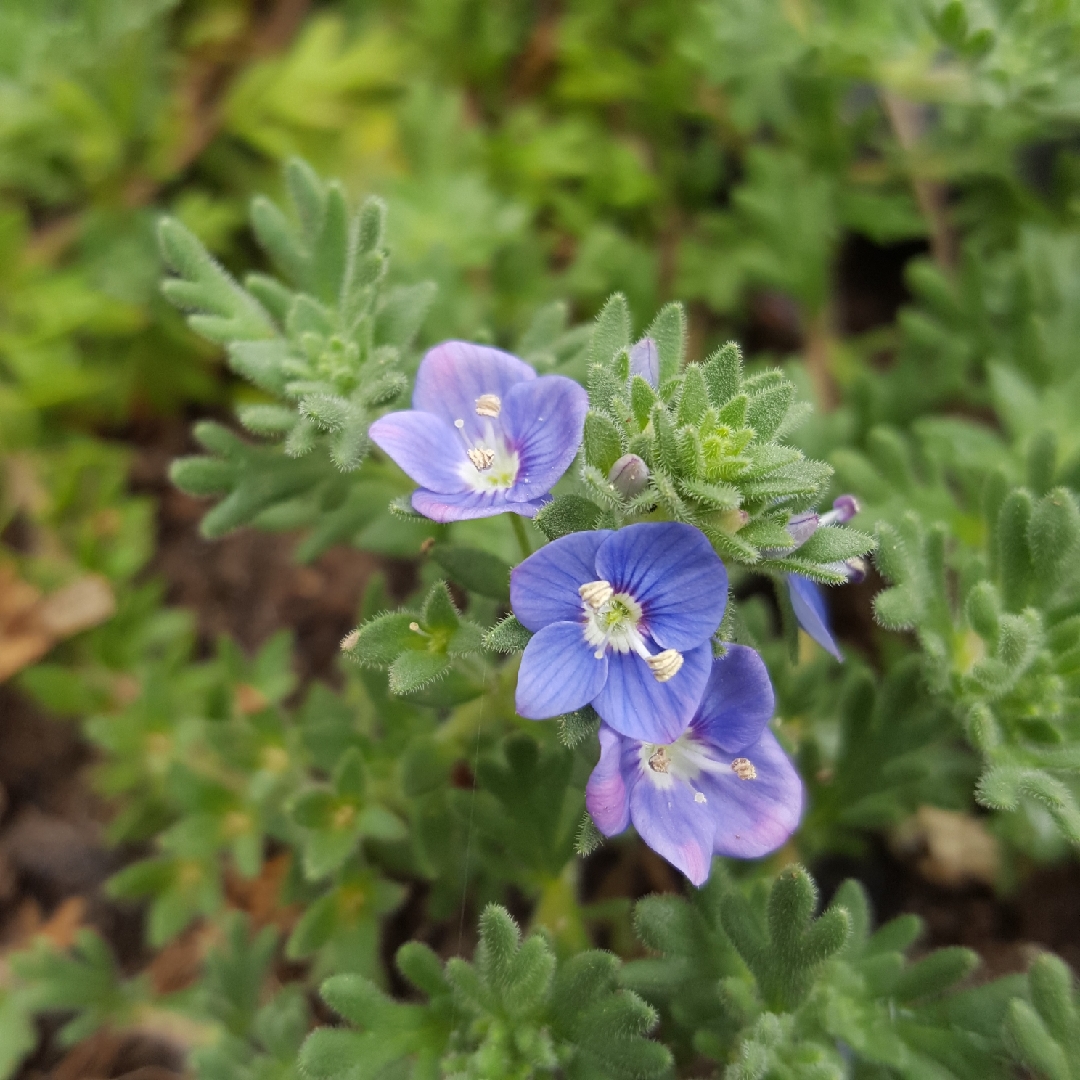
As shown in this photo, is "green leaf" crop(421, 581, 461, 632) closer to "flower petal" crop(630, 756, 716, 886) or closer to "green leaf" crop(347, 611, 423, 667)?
"green leaf" crop(347, 611, 423, 667)

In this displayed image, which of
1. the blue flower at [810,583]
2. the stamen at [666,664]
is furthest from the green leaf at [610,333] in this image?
the stamen at [666,664]

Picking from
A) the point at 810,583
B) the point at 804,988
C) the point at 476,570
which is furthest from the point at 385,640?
the point at 804,988

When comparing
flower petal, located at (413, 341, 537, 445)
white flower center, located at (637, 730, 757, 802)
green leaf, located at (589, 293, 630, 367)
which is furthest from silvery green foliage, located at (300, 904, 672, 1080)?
green leaf, located at (589, 293, 630, 367)

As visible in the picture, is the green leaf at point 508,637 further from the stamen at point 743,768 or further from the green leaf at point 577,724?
the stamen at point 743,768

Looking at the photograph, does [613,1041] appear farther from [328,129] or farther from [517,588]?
[328,129]

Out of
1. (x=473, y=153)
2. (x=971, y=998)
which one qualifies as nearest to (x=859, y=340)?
(x=473, y=153)

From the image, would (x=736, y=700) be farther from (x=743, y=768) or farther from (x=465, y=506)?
(x=465, y=506)
